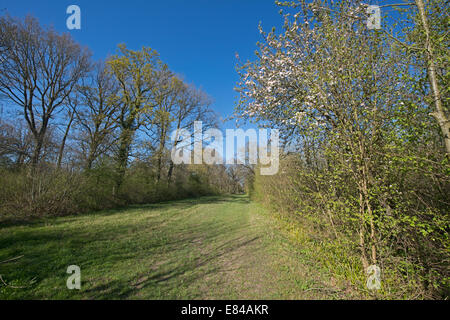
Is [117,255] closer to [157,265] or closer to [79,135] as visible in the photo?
[157,265]

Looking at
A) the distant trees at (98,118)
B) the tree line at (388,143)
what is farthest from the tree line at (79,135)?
the tree line at (388,143)

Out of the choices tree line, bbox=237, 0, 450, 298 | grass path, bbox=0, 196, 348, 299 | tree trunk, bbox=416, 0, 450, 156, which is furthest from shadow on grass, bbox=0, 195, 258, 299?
tree trunk, bbox=416, 0, 450, 156

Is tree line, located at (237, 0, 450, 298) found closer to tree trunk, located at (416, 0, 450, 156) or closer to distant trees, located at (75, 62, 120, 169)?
tree trunk, located at (416, 0, 450, 156)

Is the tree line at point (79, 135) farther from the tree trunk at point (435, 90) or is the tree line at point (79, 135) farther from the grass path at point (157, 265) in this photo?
the tree trunk at point (435, 90)

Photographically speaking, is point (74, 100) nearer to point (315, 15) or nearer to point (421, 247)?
point (315, 15)

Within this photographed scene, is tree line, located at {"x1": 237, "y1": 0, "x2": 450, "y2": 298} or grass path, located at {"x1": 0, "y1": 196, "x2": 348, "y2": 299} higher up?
tree line, located at {"x1": 237, "y1": 0, "x2": 450, "y2": 298}

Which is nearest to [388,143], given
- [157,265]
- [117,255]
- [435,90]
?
[435,90]

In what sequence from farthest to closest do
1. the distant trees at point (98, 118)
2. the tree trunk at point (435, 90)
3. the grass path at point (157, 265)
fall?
the distant trees at point (98, 118)
the grass path at point (157, 265)
the tree trunk at point (435, 90)

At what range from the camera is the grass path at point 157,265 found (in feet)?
9.89

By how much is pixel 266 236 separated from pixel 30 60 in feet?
63.8

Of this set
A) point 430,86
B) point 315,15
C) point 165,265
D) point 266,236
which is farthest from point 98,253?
point 315,15

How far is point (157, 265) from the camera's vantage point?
13.3ft

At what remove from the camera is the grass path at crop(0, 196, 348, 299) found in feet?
9.89
